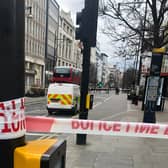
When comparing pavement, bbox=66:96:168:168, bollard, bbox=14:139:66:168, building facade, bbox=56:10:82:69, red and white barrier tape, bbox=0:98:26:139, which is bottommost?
pavement, bbox=66:96:168:168

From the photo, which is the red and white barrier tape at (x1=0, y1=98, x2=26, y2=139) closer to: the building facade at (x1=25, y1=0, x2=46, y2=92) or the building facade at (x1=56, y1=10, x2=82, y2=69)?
the building facade at (x1=25, y1=0, x2=46, y2=92)

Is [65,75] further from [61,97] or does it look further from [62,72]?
[61,97]

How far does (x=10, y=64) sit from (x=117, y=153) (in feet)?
15.9

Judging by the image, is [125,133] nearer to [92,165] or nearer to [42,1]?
[92,165]

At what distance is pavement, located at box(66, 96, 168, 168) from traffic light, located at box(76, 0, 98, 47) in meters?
2.64

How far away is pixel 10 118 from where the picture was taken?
5.39 feet

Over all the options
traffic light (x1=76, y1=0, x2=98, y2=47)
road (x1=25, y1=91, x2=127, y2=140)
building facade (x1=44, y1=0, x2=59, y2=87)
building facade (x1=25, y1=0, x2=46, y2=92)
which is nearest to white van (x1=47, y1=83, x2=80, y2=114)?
road (x1=25, y1=91, x2=127, y2=140)

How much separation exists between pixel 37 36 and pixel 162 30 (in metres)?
39.6

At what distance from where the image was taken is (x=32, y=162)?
5.01 feet

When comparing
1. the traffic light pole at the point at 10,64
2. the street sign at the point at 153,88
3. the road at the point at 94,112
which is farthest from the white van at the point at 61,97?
the traffic light pole at the point at 10,64

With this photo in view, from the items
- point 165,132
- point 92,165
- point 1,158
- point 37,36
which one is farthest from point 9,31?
point 37,36

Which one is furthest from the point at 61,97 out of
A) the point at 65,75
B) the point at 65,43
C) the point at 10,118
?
the point at 65,43

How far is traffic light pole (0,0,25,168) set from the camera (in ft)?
5.07

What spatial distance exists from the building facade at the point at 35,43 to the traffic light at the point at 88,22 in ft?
127
